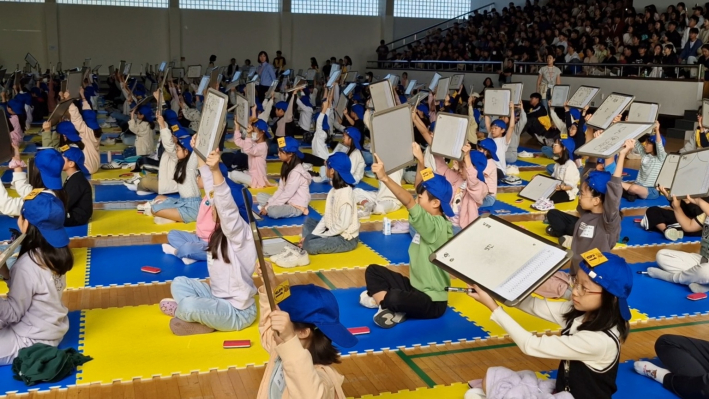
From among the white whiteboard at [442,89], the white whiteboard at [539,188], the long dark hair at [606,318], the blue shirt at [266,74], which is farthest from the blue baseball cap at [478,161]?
the blue shirt at [266,74]

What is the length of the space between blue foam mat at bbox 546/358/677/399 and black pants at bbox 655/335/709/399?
2.6 inches

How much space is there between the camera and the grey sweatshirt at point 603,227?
19.1ft

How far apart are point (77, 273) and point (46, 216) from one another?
2.54 meters

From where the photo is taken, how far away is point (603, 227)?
5.96 metres

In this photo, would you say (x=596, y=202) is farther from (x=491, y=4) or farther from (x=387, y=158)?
(x=491, y=4)

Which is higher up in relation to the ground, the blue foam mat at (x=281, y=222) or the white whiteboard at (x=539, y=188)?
the white whiteboard at (x=539, y=188)

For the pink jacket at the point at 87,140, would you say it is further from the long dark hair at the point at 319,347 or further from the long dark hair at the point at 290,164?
the long dark hair at the point at 319,347

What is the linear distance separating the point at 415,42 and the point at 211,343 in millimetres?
29162

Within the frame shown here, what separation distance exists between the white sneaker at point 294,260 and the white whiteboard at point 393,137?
1.50 meters

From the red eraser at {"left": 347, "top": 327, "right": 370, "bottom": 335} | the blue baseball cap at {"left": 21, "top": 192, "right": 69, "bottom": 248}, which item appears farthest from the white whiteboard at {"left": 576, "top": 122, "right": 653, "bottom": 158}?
the blue baseball cap at {"left": 21, "top": 192, "right": 69, "bottom": 248}

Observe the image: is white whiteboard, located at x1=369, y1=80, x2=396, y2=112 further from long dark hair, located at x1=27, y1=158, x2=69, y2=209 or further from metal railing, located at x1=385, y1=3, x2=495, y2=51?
metal railing, located at x1=385, y1=3, x2=495, y2=51

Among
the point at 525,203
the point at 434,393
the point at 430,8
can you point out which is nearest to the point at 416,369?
the point at 434,393

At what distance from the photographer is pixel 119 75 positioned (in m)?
20.8

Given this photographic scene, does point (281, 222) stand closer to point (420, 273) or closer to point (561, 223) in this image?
point (561, 223)
